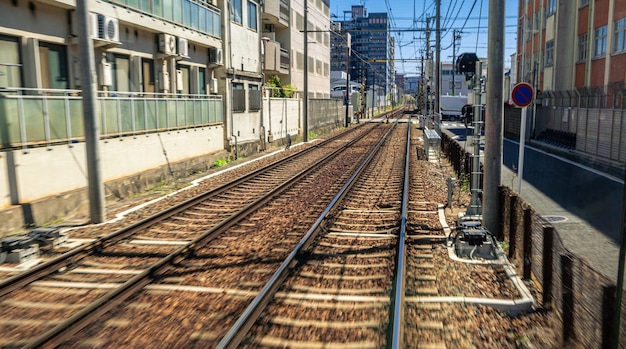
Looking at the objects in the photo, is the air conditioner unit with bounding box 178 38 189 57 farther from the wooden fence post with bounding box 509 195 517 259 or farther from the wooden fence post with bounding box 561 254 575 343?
the wooden fence post with bounding box 561 254 575 343

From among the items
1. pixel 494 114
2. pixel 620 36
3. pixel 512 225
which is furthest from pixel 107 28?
pixel 620 36

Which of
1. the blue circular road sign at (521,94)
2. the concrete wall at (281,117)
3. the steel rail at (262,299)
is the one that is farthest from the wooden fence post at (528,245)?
the concrete wall at (281,117)

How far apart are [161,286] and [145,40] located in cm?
1252

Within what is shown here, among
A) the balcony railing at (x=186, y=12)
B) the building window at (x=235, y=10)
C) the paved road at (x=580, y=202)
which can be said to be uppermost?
the building window at (x=235, y=10)

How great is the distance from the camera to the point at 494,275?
7211 millimetres

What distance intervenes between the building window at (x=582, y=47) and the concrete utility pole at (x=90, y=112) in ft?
96.2

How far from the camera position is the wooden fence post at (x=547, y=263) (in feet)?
19.3

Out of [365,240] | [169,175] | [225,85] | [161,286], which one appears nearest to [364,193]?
[365,240]

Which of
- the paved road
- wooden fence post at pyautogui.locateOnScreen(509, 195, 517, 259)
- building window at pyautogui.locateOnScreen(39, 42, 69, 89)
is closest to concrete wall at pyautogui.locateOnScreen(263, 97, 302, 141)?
the paved road

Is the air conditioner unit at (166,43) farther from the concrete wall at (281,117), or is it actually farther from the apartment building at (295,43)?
the apartment building at (295,43)

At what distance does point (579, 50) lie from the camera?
104 ft

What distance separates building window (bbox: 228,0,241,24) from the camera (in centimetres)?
2406

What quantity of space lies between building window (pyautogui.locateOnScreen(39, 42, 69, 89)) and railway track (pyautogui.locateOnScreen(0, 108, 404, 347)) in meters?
4.92

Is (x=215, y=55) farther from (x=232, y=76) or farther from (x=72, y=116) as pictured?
(x=72, y=116)
